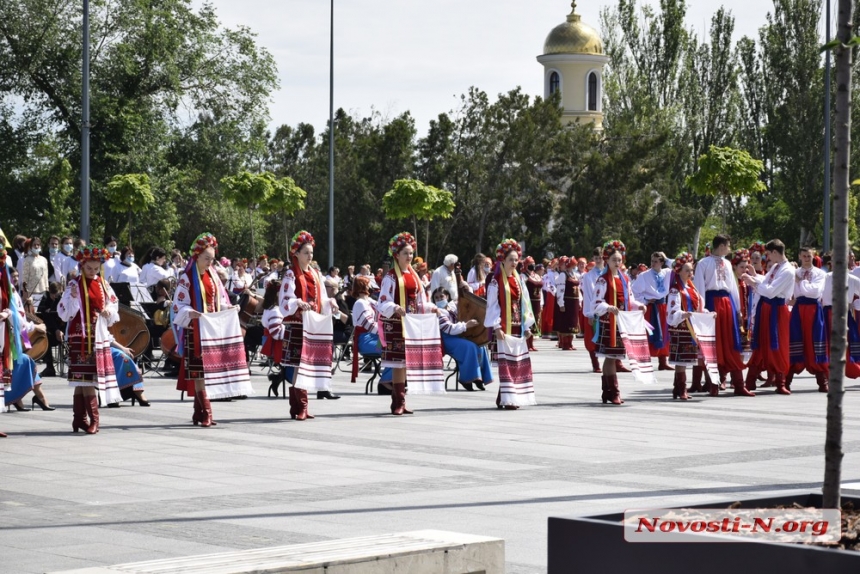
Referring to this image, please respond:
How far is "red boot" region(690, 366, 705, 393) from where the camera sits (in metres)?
17.8

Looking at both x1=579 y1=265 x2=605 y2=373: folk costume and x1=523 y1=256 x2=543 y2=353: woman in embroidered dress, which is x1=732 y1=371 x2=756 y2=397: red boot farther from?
x1=523 y1=256 x2=543 y2=353: woman in embroidered dress

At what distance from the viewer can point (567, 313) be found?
2827 centimetres

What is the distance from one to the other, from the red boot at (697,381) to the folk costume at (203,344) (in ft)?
21.4

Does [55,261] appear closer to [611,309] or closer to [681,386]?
[611,309]

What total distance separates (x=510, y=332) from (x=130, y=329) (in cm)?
459

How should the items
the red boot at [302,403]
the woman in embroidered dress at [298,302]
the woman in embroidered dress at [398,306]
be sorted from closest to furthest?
1. the woman in embroidered dress at [298,302]
2. the red boot at [302,403]
3. the woman in embroidered dress at [398,306]

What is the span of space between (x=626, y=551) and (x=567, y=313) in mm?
23737

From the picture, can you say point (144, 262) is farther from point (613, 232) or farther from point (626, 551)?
point (613, 232)

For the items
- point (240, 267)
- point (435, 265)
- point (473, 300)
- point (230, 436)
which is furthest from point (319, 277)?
point (435, 265)

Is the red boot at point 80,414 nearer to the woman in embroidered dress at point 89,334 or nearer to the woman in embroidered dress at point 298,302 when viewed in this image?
the woman in embroidered dress at point 89,334

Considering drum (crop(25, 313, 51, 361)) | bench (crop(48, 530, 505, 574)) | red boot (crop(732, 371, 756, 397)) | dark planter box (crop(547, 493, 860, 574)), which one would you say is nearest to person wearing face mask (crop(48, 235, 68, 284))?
drum (crop(25, 313, 51, 361))

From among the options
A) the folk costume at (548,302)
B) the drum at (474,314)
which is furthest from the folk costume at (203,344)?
the folk costume at (548,302)

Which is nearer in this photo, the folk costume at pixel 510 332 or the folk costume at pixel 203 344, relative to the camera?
the folk costume at pixel 203 344

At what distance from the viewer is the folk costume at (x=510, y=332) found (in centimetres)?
1523
